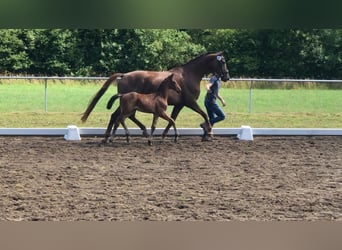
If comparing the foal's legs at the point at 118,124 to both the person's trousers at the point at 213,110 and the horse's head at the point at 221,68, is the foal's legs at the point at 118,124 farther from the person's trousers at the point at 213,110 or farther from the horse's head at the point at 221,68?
the horse's head at the point at 221,68

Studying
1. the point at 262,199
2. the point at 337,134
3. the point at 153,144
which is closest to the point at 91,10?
the point at 262,199

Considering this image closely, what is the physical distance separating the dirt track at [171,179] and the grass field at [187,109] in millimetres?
2482

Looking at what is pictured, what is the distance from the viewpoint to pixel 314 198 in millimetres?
5887

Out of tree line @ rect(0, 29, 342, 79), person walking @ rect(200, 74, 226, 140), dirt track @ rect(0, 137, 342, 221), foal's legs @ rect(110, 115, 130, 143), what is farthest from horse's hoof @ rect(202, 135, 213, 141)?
tree line @ rect(0, 29, 342, 79)

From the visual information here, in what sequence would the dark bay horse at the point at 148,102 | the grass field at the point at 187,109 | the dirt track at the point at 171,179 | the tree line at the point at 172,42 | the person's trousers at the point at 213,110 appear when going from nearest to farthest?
the tree line at the point at 172,42, the dirt track at the point at 171,179, the dark bay horse at the point at 148,102, the person's trousers at the point at 213,110, the grass field at the point at 187,109

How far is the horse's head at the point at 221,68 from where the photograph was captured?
10328 millimetres

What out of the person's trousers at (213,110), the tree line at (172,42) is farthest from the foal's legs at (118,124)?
the person's trousers at (213,110)

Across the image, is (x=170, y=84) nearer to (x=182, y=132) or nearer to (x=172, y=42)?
(x=182, y=132)

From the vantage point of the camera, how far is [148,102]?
383 inches

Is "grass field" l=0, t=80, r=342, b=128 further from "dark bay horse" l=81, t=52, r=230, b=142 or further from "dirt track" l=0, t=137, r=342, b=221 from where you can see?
"dirt track" l=0, t=137, r=342, b=221

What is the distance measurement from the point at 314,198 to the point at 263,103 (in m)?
12.1

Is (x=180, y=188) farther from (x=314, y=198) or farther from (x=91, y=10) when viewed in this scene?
(x=91, y=10)

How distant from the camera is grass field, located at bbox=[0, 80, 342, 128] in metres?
13.0

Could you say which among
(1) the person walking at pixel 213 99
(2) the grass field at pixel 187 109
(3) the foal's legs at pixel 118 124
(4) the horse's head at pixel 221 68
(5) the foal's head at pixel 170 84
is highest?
(4) the horse's head at pixel 221 68
